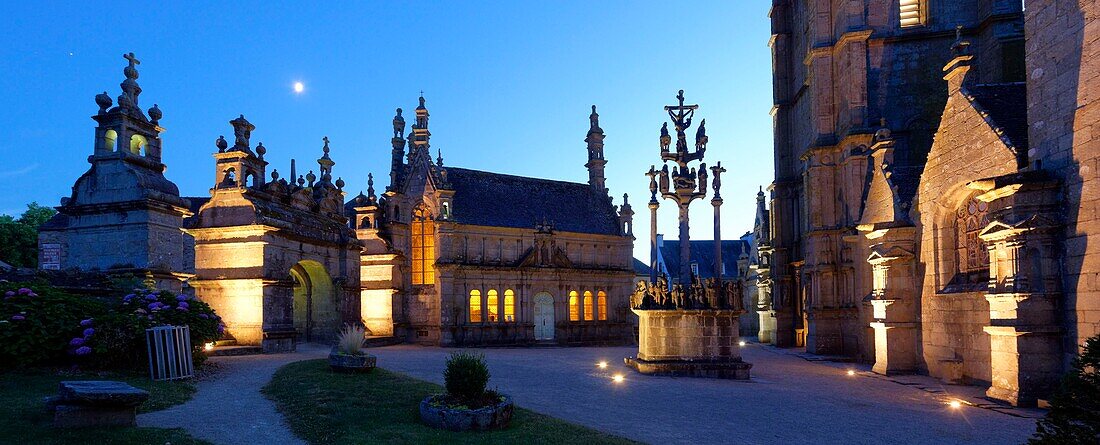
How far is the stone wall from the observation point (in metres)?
12.0

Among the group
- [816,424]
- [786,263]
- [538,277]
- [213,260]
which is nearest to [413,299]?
[538,277]

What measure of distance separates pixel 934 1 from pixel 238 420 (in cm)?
2843

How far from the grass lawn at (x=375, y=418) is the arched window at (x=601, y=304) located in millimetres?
29042

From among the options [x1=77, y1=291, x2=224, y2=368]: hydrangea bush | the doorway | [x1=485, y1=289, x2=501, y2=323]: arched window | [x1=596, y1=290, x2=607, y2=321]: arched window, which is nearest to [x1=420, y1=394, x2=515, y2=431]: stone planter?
[x1=77, y1=291, x2=224, y2=368]: hydrangea bush

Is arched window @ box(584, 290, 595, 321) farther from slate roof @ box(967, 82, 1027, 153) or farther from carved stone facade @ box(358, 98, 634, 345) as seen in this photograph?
slate roof @ box(967, 82, 1027, 153)

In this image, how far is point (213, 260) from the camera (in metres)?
22.9

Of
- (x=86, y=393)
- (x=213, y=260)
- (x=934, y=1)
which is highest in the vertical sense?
(x=934, y=1)

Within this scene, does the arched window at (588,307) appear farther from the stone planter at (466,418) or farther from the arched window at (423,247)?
the stone planter at (466,418)

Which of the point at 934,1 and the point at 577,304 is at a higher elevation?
the point at 934,1

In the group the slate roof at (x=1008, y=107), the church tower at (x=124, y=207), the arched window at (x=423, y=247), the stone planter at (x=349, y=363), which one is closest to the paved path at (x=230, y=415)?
the stone planter at (x=349, y=363)

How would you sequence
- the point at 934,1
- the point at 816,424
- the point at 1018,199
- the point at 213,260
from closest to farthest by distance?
the point at 816,424, the point at 1018,199, the point at 213,260, the point at 934,1

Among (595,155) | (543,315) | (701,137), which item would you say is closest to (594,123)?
(595,155)

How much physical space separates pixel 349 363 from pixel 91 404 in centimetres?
778

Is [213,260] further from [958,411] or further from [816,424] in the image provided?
[958,411]
